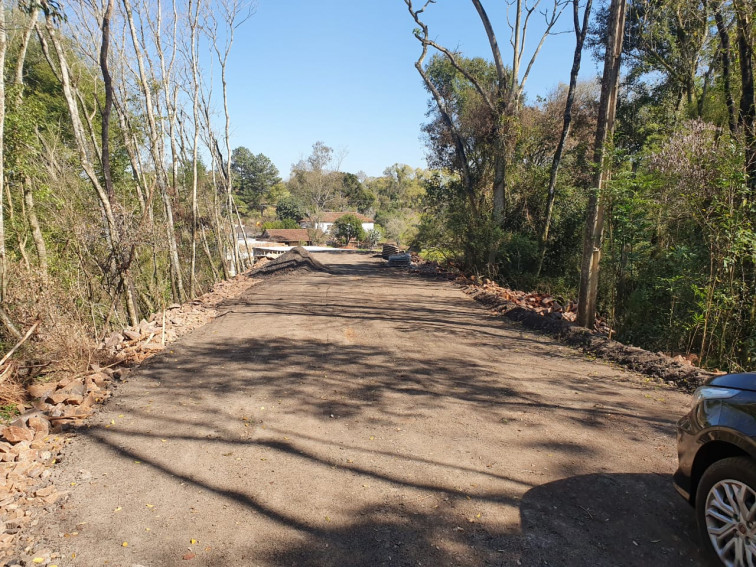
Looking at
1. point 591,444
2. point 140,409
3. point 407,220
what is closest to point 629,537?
point 591,444

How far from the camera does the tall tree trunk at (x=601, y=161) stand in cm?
819

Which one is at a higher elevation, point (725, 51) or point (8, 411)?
point (725, 51)

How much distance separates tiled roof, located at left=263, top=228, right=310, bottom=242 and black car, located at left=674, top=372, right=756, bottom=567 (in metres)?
60.2

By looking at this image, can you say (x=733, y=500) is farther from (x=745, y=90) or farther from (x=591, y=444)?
(x=745, y=90)

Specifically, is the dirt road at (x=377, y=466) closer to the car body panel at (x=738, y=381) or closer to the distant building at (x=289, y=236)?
the car body panel at (x=738, y=381)

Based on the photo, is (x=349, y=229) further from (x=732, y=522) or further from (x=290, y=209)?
(x=732, y=522)

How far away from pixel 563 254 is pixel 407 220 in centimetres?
3293

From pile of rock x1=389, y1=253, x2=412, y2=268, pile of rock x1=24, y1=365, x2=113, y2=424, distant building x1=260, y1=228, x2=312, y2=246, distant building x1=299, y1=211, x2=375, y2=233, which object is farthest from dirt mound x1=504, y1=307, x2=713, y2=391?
distant building x1=299, y1=211, x2=375, y2=233

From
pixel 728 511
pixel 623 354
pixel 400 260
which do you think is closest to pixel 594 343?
pixel 623 354

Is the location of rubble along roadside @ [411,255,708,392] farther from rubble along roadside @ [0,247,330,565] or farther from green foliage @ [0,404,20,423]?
green foliage @ [0,404,20,423]

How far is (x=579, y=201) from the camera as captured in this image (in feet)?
Answer: 56.5

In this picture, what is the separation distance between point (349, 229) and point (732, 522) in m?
58.6

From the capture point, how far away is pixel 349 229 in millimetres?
60156

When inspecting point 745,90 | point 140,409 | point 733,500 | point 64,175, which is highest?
point 745,90
